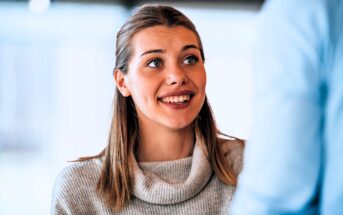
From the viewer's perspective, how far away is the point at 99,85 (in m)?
3.97

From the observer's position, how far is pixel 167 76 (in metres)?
1.69

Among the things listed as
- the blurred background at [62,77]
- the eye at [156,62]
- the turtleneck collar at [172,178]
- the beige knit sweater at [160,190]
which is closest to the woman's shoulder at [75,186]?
the beige knit sweater at [160,190]

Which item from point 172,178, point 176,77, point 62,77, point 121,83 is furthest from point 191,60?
point 62,77

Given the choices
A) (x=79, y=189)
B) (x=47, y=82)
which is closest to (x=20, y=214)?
(x=47, y=82)

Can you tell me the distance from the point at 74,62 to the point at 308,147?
3.41 metres

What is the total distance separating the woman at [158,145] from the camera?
5.51 ft

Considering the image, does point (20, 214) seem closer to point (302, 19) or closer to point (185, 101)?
point (185, 101)

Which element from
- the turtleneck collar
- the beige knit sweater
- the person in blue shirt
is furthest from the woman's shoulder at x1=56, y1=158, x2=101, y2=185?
the person in blue shirt

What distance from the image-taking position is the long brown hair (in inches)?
67.6

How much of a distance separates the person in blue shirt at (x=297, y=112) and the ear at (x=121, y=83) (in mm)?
1111

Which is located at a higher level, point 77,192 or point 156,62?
point 156,62

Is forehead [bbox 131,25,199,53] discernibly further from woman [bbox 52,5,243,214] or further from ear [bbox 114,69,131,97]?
ear [bbox 114,69,131,97]

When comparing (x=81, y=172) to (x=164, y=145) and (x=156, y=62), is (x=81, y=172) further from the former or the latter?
(x=156, y=62)

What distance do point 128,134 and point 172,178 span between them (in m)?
0.23
